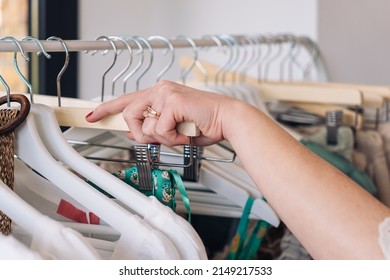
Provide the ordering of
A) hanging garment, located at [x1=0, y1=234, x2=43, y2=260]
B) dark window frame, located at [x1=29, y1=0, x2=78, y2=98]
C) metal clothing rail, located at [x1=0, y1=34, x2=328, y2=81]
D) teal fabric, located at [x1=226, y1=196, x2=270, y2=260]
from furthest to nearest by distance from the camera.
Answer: dark window frame, located at [x1=29, y1=0, x2=78, y2=98] < teal fabric, located at [x1=226, y1=196, x2=270, y2=260] < metal clothing rail, located at [x1=0, y1=34, x2=328, y2=81] < hanging garment, located at [x1=0, y1=234, x2=43, y2=260]

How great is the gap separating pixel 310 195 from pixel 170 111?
0.71 feet

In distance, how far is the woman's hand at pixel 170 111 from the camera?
3.06 ft

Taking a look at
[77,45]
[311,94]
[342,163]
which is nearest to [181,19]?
[311,94]

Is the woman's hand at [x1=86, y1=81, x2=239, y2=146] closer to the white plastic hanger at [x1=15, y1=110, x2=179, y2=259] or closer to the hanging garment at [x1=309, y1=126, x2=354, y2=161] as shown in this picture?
the white plastic hanger at [x1=15, y1=110, x2=179, y2=259]

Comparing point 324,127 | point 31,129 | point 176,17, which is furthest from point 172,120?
point 176,17

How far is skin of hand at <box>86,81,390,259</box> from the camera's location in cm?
81

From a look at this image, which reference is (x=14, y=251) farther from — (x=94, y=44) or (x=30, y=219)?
(x=94, y=44)

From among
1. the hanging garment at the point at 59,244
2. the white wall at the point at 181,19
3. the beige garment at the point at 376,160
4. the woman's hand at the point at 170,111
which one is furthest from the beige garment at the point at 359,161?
the hanging garment at the point at 59,244

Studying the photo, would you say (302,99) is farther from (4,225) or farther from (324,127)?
(4,225)

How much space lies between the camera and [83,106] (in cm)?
109

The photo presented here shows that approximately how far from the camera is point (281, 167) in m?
0.86

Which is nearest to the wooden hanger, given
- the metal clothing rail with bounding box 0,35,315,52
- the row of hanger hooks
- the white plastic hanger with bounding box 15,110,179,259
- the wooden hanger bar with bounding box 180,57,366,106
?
the wooden hanger bar with bounding box 180,57,366,106

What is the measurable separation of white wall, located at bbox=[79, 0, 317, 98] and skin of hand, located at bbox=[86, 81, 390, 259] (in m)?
1.36

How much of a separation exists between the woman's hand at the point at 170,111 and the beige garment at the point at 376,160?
→ 0.88 metres
